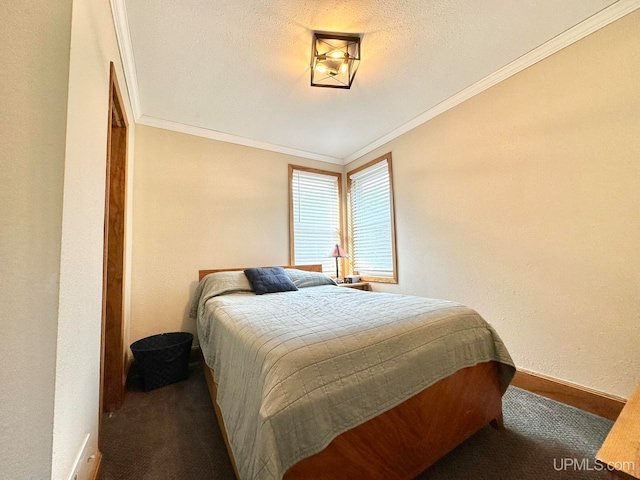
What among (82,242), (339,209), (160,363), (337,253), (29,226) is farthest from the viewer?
(339,209)

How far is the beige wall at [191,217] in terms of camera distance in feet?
8.29

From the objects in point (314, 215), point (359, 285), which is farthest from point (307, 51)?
point (359, 285)

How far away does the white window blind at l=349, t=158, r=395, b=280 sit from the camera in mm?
3279

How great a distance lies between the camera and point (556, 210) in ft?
5.98

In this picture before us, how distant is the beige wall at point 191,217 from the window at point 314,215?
0.55ft

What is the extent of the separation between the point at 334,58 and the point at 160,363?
282 centimetres

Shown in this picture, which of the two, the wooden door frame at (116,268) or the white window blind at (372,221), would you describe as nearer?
the wooden door frame at (116,268)

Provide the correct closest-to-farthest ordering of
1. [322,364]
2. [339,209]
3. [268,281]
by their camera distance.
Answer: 1. [322,364]
2. [268,281]
3. [339,209]

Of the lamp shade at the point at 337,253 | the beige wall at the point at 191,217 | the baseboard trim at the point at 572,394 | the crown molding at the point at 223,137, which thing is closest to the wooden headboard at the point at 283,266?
the beige wall at the point at 191,217

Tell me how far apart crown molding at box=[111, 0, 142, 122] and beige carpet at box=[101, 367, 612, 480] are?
2551 millimetres

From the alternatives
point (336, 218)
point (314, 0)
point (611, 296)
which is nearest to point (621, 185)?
point (611, 296)

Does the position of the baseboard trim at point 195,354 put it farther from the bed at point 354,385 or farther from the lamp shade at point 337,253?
the lamp shade at point 337,253

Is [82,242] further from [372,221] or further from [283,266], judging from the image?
[372,221]

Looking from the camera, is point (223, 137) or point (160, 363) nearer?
point (160, 363)
